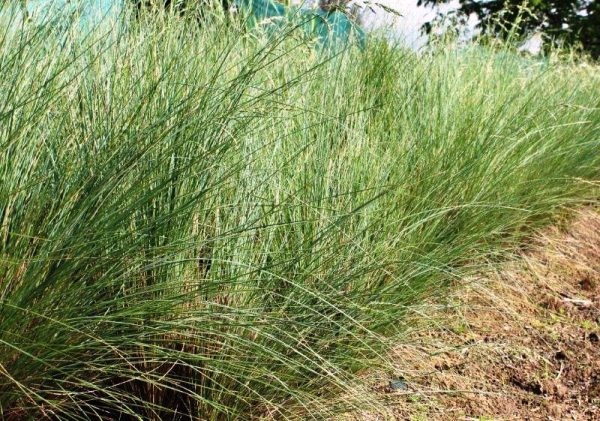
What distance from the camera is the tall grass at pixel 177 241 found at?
1345 millimetres

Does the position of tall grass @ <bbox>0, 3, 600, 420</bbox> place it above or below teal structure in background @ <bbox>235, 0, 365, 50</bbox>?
below

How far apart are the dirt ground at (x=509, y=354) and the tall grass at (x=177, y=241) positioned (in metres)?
0.19

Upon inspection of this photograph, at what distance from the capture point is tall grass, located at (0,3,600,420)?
4.41 feet

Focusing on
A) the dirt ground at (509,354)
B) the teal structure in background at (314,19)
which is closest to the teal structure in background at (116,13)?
the teal structure in background at (314,19)

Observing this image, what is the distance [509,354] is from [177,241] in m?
1.58

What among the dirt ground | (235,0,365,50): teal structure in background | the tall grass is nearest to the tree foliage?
(235,0,365,50): teal structure in background

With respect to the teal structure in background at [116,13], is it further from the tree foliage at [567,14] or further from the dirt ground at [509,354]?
the tree foliage at [567,14]

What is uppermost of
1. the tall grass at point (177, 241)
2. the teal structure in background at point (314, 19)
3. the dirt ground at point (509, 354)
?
the teal structure in background at point (314, 19)

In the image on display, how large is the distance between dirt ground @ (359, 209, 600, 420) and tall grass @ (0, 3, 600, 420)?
0.63 ft

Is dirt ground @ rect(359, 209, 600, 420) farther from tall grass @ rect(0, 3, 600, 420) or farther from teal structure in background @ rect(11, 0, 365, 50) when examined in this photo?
teal structure in background @ rect(11, 0, 365, 50)

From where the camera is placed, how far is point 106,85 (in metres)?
1.75

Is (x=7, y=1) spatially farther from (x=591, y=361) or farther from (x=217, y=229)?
(x=591, y=361)

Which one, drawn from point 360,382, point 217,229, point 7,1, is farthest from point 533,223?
point 7,1

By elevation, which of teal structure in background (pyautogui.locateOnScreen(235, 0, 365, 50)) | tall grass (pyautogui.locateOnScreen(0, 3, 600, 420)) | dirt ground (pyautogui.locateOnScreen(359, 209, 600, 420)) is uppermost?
teal structure in background (pyautogui.locateOnScreen(235, 0, 365, 50))
